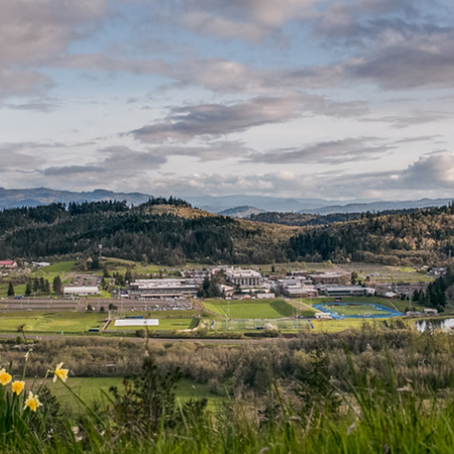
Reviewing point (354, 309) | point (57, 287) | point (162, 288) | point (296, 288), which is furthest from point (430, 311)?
point (57, 287)

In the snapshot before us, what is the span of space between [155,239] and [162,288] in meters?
35.5

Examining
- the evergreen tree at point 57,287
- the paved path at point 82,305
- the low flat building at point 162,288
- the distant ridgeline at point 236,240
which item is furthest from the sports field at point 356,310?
the distant ridgeline at point 236,240

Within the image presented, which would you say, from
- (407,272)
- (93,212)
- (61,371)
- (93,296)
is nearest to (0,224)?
(93,212)

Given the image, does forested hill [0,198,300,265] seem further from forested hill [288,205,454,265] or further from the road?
the road

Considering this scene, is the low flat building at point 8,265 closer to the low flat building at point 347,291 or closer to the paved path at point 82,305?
the paved path at point 82,305

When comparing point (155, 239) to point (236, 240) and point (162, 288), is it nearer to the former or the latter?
point (236, 240)

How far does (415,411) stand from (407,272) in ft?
238

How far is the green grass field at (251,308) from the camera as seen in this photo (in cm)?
4478

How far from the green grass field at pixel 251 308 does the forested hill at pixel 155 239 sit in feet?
102

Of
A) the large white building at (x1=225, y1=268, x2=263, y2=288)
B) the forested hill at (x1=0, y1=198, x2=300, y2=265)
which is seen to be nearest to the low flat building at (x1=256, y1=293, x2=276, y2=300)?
the large white building at (x1=225, y1=268, x2=263, y2=288)

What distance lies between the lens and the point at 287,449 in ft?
7.27

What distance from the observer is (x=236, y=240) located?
96000mm

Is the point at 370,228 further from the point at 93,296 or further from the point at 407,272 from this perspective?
the point at 93,296

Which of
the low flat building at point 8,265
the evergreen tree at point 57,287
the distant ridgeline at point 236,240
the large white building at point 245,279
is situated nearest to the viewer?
the evergreen tree at point 57,287
